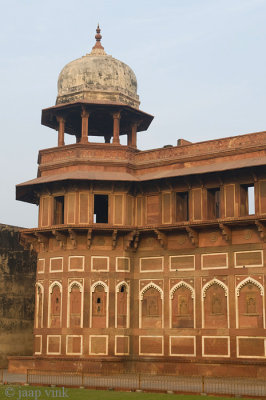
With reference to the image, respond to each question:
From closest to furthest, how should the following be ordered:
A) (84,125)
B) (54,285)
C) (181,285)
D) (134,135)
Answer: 1. (181,285)
2. (54,285)
3. (84,125)
4. (134,135)

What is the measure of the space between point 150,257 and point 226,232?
4195 mm

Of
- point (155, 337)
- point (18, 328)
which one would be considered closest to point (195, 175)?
point (155, 337)

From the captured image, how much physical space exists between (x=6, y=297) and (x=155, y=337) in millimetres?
10767

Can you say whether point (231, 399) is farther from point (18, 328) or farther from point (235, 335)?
point (18, 328)

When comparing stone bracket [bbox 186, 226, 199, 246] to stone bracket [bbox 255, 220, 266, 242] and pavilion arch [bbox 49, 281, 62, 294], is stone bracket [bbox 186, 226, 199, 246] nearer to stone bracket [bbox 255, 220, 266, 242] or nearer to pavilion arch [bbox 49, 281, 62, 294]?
stone bracket [bbox 255, 220, 266, 242]

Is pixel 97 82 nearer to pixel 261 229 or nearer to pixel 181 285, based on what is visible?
pixel 181 285

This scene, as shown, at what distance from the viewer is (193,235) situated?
29.3 meters

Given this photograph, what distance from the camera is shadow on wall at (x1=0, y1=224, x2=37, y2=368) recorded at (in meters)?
36.8

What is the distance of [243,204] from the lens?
2920cm

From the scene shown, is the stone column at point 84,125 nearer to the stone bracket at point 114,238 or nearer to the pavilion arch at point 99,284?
the stone bracket at point 114,238

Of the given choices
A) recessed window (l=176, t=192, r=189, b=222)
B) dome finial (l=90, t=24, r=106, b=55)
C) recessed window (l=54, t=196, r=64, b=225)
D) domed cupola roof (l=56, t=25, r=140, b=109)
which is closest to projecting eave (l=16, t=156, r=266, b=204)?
recessed window (l=54, t=196, r=64, b=225)

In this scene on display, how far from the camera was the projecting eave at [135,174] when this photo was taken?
1125 inches

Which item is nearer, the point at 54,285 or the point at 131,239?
the point at 131,239

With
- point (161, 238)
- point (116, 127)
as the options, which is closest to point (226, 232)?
point (161, 238)
